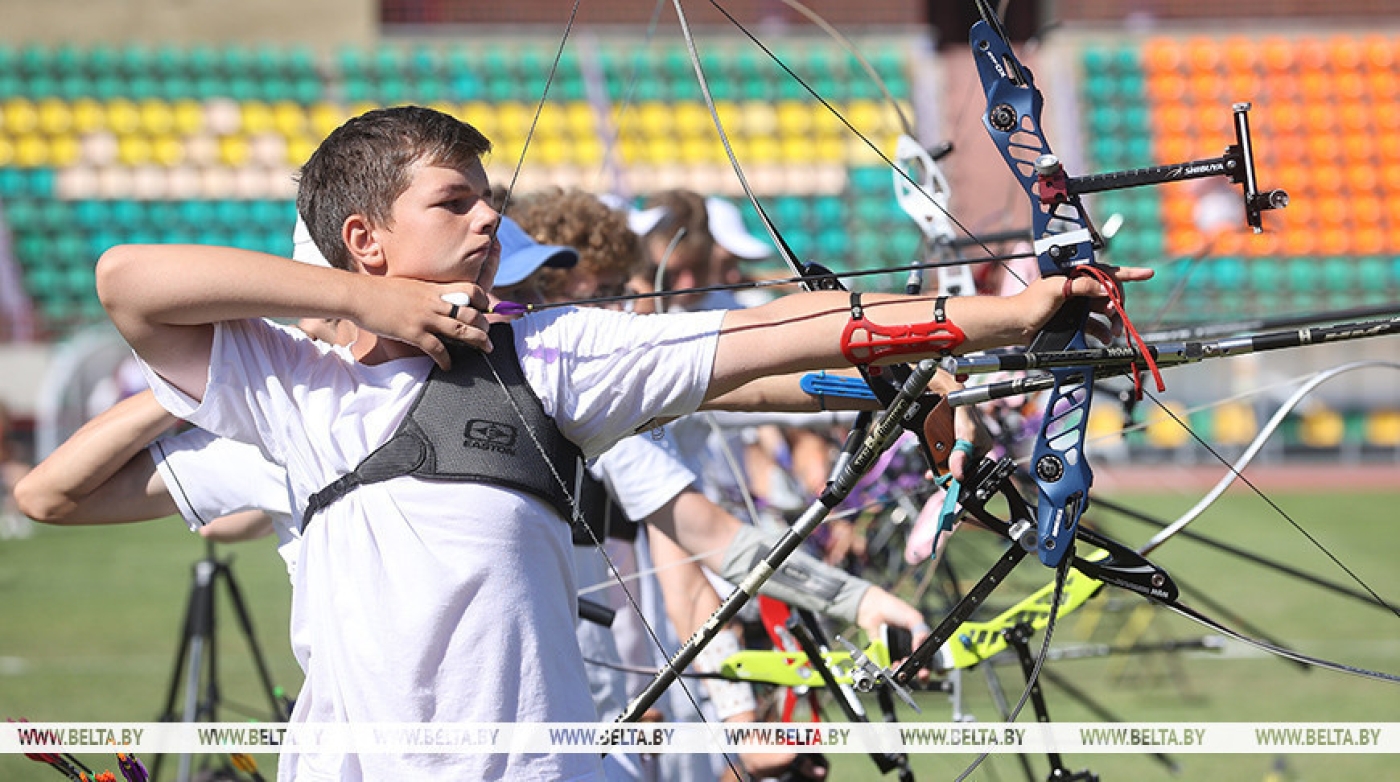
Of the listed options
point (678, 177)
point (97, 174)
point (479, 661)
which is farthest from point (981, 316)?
point (97, 174)

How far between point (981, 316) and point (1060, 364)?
0.13 m

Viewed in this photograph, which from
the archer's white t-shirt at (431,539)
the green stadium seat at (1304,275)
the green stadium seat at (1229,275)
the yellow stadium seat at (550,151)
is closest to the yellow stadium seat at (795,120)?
the yellow stadium seat at (550,151)

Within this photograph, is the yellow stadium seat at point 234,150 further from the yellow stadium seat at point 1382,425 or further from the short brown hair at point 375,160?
the short brown hair at point 375,160

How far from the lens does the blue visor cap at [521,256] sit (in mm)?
3090

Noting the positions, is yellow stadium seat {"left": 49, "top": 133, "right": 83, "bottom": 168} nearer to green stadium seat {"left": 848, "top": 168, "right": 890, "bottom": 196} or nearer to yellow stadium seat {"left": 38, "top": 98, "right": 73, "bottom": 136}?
yellow stadium seat {"left": 38, "top": 98, "right": 73, "bottom": 136}

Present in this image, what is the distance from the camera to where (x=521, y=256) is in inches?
124

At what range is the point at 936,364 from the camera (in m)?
2.13

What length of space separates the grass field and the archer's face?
2415mm

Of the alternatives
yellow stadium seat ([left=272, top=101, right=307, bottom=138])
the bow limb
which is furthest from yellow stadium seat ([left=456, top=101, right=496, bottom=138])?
the bow limb

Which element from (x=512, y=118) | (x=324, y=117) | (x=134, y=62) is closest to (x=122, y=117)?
(x=134, y=62)

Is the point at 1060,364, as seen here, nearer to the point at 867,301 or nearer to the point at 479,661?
the point at 867,301

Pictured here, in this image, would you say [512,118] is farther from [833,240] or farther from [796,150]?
[833,240]

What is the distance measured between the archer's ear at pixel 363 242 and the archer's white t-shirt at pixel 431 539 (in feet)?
0.43

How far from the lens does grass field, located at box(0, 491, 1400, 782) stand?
18.5 ft
